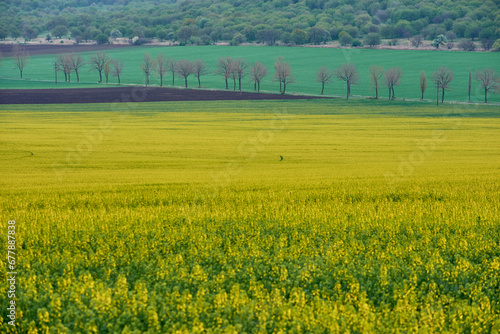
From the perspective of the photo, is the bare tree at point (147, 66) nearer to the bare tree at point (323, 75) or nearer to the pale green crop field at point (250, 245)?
the bare tree at point (323, 75)

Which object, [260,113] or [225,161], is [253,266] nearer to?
[225,161]

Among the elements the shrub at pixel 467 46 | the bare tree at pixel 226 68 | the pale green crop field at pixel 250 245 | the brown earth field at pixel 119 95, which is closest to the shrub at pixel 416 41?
the shrub at pixel 467 46

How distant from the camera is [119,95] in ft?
298

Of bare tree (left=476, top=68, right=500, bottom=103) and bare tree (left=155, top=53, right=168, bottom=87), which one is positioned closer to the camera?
bare tree (left=476, top=68, right=500, bottom=103)

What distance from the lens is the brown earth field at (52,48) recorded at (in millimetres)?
152863

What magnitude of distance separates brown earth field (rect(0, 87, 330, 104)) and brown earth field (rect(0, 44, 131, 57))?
60697mm

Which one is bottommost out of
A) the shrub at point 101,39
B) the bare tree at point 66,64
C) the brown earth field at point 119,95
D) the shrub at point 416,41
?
the brown earth field at point 119,95

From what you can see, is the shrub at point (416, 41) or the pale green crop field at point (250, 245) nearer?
the pale green crop field at point (250, 245)

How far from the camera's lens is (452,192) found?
20.3 meters

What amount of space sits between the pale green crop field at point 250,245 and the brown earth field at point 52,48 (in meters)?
133

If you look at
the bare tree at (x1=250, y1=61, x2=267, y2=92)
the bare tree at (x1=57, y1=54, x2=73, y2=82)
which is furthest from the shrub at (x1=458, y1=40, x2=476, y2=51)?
the bare tree at (x1=57, y1=54, x2=73, y2=82)

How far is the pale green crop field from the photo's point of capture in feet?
30.2

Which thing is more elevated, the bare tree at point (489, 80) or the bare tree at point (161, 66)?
the bare tree at point (161, 66)

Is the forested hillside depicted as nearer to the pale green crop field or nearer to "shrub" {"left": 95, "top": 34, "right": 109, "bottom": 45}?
"shrub" {"left": 95, "top": 34, "right": 109, "bottom": 45}
